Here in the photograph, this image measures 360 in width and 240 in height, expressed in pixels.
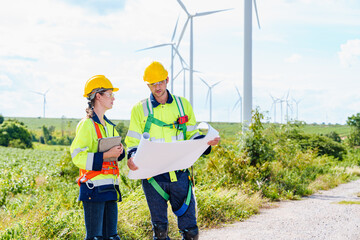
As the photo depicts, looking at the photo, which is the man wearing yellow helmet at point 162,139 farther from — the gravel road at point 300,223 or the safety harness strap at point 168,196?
the gravel road at point 300,223

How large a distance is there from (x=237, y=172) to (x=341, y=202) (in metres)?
2.46

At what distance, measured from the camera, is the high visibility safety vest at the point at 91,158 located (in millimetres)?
3338

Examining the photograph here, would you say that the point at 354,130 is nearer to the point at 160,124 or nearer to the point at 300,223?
the point at 300,223

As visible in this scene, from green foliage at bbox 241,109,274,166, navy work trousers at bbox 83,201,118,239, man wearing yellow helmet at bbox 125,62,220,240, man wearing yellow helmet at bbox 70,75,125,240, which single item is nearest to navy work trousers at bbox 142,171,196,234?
man wearing yellow helmet at bbox 125,62,220,240

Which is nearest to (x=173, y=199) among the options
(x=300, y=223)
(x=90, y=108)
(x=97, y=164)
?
(x=97, y=164)

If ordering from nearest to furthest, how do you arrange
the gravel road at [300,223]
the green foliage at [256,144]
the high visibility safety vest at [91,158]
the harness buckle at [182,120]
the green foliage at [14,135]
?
the high visibility safety vest at [91,158]
the harness buckle at [182,120]
the gravel road at [300,223]
the green foliage at [256,144]
the green foliage at [14,135]

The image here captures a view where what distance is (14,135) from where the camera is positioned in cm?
5631

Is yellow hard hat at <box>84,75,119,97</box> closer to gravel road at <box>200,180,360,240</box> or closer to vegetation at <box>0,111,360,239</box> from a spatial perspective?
vegetation at <box>0,111,360,239</box>

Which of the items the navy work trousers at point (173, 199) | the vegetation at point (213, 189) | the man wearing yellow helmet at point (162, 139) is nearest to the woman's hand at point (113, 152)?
the man wearing yellow helmet at point (162, 139)

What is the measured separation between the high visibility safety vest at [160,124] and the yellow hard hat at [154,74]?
0.71 feet

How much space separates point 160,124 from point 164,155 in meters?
0.36

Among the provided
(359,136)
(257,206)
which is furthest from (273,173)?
(359,136)

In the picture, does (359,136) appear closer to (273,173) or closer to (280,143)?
(280,143)

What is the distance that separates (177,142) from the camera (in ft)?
12.1
